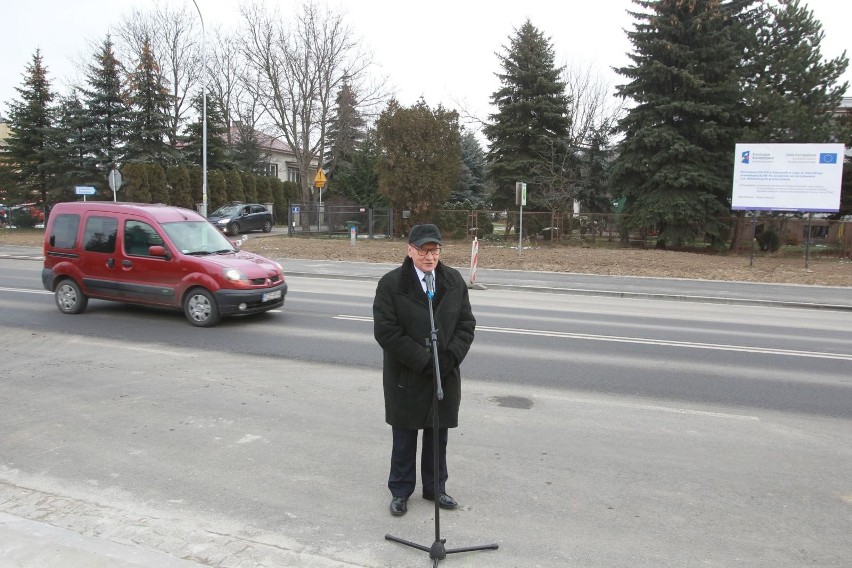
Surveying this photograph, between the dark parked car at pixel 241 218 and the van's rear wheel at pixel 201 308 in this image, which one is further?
the dark parked car at pixel 241 218

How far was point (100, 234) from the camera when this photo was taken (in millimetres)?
10664

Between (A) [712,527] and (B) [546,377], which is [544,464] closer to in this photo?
(A) [712,527]

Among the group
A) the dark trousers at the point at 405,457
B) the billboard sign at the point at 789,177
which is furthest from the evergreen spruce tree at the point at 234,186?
the dark trousers at the point at 405,457

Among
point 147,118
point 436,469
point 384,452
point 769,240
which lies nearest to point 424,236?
point 436,469

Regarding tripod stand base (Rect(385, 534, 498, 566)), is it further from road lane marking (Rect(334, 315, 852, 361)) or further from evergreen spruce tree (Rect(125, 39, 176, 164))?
evergreen spruce tree (Rect(125, 39, 176, 164))

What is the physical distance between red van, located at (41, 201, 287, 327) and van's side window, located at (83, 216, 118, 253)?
0.02 meters

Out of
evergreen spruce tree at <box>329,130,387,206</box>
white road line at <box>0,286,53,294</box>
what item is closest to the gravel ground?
white road line at <box>0,286,53,294</box>

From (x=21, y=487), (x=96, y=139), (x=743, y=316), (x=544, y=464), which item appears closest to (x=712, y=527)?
(x=544, y=464)

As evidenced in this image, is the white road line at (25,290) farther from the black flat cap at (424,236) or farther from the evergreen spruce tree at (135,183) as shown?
the evergreen spruce tree at (135,183)

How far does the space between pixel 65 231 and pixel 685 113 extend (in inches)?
989

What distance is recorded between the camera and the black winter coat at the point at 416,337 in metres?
3.60

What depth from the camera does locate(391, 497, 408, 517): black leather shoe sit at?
12.8 feet

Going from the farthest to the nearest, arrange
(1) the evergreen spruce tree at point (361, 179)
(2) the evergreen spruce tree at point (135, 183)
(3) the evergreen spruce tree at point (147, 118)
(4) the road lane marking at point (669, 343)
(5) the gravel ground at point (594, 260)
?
(1) the evergreen spruce tree at point (361, 179) < (3) the evergreen spruce tree at point (147, 118) < (2) the evergreen spruce tree at point (135, 183) < (5) the gravel ground at point (594, 260) < (4) the road lane marking at point (669, 343)

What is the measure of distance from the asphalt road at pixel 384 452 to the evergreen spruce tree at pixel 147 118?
33.6 meters
